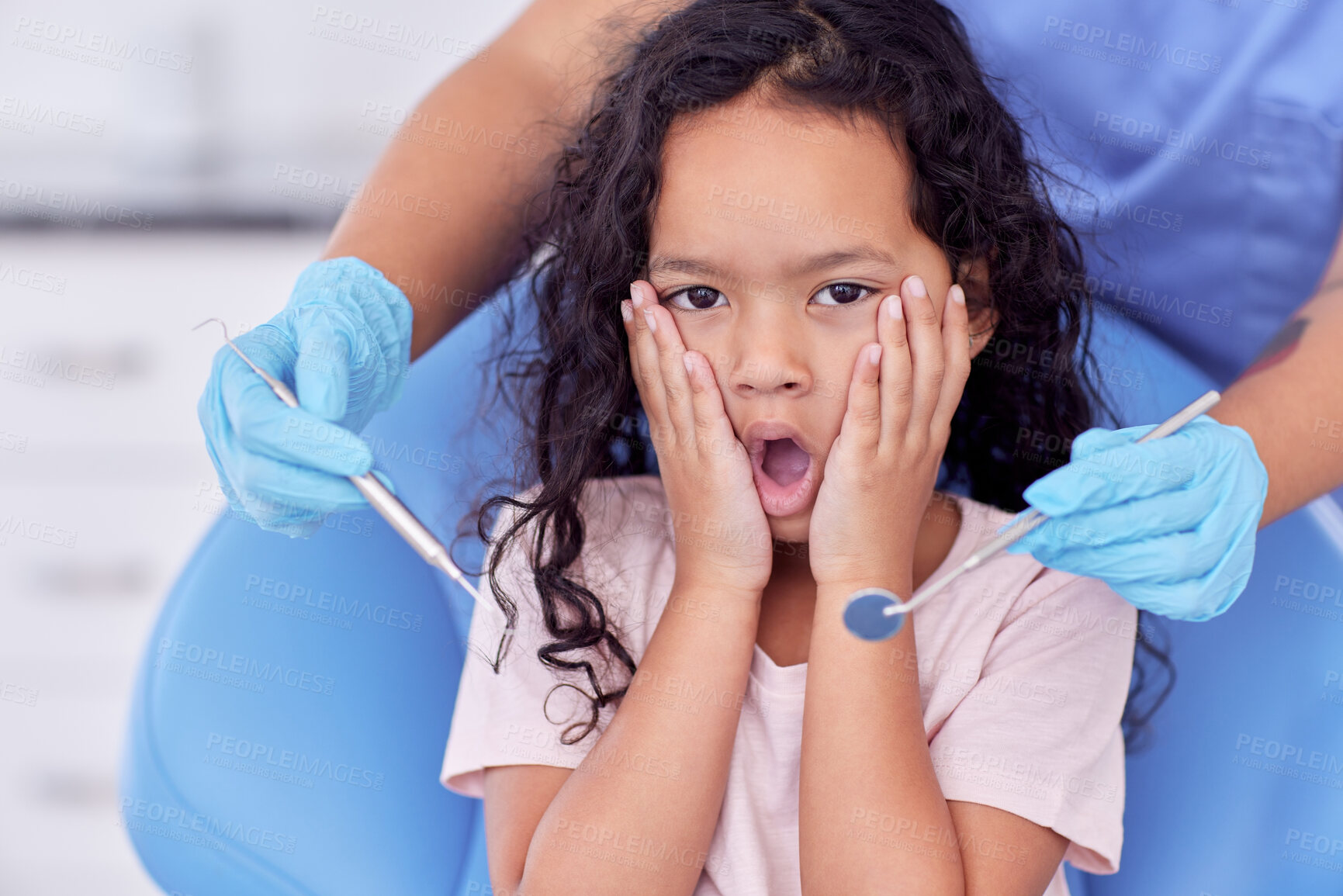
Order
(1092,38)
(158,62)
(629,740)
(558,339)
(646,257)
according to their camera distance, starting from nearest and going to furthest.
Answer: (629,740) → (646,257) → (558,339) → (1092,38) → (158,62)

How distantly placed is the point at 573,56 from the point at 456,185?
22 cm

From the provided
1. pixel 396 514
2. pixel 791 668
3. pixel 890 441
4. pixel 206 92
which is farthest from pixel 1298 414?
pixel 206 92

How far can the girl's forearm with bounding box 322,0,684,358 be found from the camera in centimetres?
113

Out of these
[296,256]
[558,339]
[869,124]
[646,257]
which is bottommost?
[296,256]

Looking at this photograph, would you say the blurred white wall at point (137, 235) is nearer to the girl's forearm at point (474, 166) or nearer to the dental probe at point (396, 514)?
the girl's forearm at point (474, 166)

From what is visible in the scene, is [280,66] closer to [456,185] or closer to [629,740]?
[456,185]

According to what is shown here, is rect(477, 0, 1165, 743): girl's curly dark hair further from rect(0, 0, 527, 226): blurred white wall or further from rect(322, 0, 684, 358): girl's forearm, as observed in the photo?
rect(0, 0, 527, 226): blurred white wall

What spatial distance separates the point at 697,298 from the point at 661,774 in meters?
0.37

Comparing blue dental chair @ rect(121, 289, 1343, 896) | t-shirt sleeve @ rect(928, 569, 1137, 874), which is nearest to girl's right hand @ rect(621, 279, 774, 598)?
t-shirt sleeve @ rect(928, 569, 1137, 874)

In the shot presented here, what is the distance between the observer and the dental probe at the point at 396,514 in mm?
760

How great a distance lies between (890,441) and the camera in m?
0.92

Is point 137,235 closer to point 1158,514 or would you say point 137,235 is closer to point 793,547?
point 793,547

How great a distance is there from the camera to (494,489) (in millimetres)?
1205

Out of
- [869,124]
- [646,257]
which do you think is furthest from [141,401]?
[869,124]
